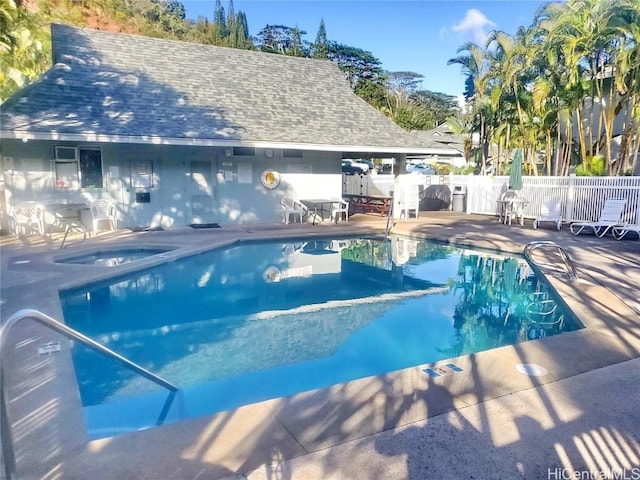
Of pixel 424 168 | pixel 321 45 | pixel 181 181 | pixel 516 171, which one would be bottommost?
pixel 181 181

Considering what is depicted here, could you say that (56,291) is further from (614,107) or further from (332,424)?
(614,107)

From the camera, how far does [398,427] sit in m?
3.07

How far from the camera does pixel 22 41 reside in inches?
548

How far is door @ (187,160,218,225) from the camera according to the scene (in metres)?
14.3

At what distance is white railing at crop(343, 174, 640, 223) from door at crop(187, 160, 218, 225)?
6.68 metres

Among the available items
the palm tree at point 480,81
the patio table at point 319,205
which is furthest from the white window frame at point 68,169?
the palm tree at point 480,81

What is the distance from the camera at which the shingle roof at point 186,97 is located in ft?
39.6

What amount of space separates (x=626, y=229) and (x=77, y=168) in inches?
573

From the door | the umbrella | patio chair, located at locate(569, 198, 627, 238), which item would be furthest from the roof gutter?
patio chair, located at locate(569, 198, 627, 238)

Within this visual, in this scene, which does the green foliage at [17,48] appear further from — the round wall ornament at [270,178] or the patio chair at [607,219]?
the patio chair at [607,219]

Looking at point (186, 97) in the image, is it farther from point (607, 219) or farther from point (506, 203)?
point (607, 219)

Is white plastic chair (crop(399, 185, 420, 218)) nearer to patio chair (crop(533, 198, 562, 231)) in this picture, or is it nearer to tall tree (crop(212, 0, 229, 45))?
patio chair (crop(533, 198, 562, 231))

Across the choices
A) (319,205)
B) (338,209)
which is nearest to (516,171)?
(338,209)

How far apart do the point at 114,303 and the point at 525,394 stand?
6.25 metres
